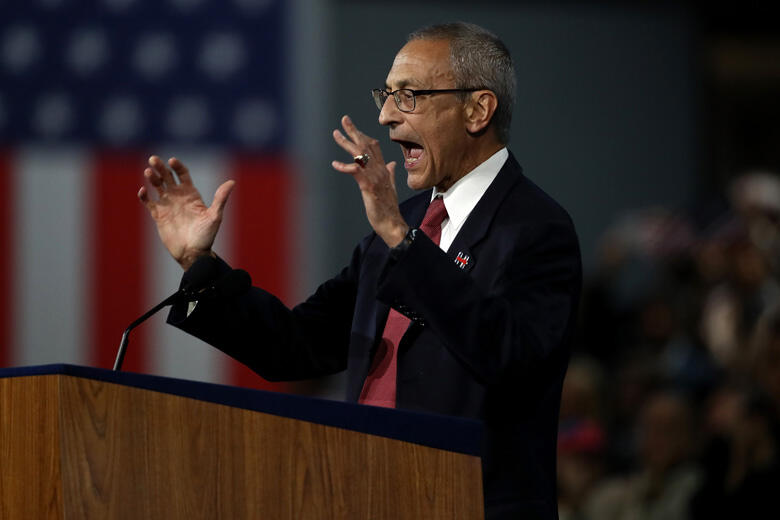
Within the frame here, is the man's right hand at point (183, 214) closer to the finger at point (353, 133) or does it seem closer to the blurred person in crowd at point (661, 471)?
the finger at point (353, 133)

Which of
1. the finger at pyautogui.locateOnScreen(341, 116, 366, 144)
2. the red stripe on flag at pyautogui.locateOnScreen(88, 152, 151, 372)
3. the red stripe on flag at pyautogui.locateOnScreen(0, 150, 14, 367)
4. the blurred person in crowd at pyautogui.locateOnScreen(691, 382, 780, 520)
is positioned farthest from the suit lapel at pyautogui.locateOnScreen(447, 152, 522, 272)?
the red stripe on flag at pyautogui.locateOnScreen(0, 150, 14, 367)

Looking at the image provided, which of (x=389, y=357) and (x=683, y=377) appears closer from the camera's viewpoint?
(x=389, y=357)

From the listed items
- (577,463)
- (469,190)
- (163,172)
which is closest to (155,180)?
(163,172)

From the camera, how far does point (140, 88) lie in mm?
6066

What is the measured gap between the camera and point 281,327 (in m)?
2.11

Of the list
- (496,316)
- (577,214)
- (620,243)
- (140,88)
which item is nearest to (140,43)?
(140,88)

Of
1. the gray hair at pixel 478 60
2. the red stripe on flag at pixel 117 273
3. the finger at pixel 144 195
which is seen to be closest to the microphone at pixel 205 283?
the finger at pixel 144 195

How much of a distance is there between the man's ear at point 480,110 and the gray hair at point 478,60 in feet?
0.03

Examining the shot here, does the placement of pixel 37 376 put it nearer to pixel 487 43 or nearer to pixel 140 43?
pixel 487 43

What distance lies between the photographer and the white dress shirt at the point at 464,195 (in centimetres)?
195

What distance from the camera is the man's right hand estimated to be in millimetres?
2064

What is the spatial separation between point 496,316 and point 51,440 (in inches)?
23.1

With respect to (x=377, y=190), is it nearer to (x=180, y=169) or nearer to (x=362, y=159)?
(x=362, y=159)

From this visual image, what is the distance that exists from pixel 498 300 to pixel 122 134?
4.62 meters
